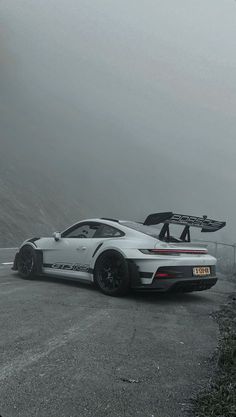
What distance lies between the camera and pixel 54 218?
111 ft

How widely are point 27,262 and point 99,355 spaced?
4.90 meters

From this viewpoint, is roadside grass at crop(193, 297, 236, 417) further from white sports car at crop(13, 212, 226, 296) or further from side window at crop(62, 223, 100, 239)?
side window at crop(62, 223, 100, 239)

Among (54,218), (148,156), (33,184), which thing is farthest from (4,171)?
(148,156)

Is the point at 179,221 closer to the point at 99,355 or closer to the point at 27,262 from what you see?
the point at 27,262

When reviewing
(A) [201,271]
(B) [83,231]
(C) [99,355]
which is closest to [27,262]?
(B) [83,231]

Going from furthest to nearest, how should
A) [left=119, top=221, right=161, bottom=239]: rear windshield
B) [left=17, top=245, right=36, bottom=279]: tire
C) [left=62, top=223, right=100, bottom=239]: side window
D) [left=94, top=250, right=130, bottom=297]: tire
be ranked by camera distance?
[left=17, top=245, right=36, bottom=279]: tire < [left=62, top=223, right=100, bottom=239]: side window < [left=119, top=221, right=161, bottom=239]: rear windshield < [left=94, top=250, right=130, bottom=297]: tire

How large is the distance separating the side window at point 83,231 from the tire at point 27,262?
748 millimetres

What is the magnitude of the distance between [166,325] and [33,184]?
34.5 m

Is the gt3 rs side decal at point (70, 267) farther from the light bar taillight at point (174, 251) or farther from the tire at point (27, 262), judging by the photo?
the light bar taillight at point (174, 251)

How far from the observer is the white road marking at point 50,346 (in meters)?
3.32

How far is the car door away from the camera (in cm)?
753

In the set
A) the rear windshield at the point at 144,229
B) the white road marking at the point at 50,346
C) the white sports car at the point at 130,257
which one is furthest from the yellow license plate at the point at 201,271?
the white road marking at the point at 50,346

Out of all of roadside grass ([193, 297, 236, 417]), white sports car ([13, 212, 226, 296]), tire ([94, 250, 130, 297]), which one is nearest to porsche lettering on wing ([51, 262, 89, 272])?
white sports car ([13, 212, 226, 296])

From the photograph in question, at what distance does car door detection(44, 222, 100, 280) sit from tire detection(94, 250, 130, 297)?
353 mm
